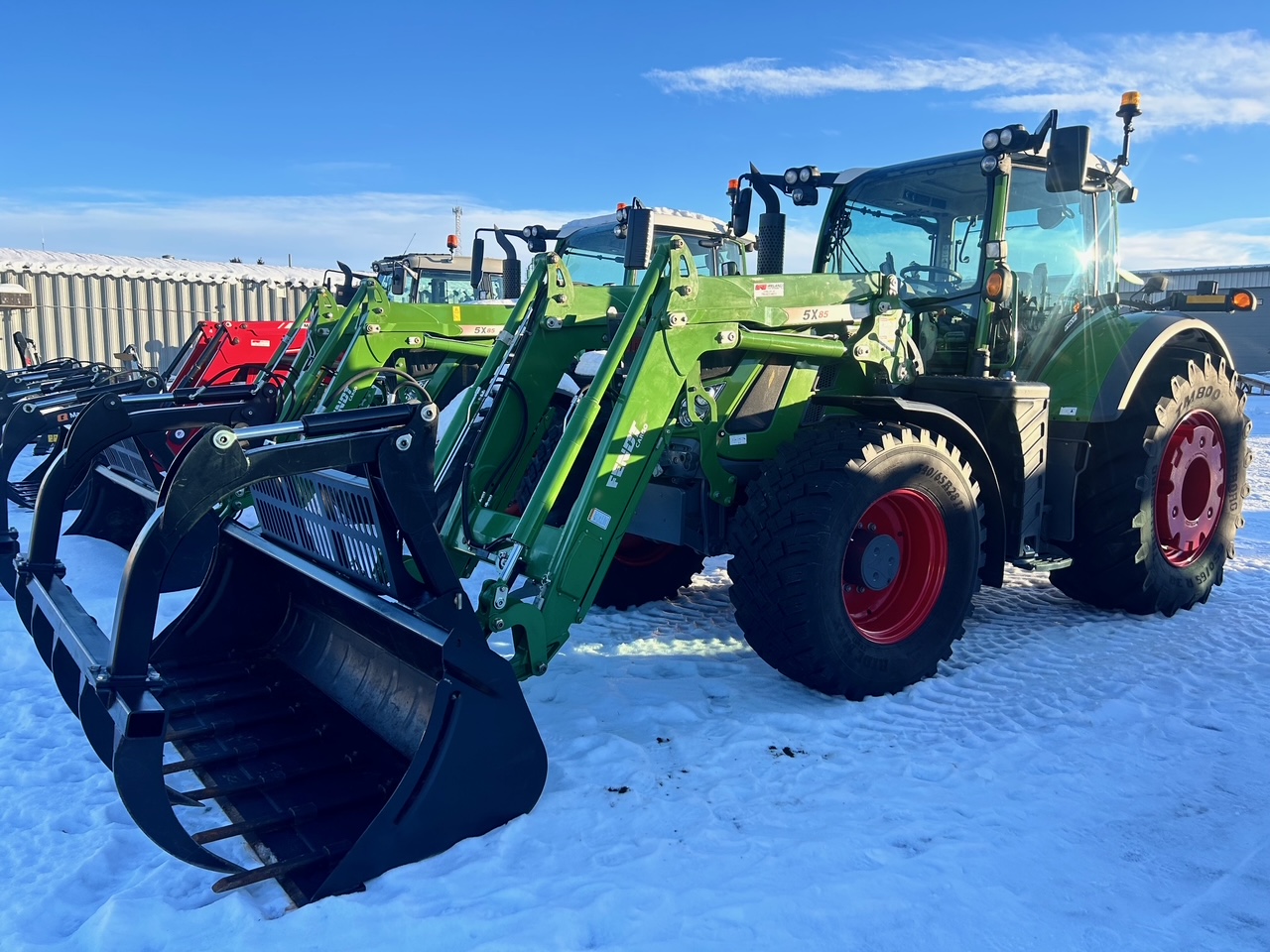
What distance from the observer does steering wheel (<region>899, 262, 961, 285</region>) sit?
516cm

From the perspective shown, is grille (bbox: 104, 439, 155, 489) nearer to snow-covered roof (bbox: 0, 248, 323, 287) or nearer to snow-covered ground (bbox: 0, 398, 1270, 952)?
snow-covered ground (bbox: 0, 398, 1270, 952)

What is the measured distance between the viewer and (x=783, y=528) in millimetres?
3869

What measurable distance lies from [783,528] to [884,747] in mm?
923

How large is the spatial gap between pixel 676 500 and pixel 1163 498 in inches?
120

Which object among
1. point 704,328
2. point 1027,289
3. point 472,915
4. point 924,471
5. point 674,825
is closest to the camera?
point 472,915

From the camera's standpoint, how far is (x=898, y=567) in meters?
4.35

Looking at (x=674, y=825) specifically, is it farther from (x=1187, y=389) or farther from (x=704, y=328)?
(x=1187, y=389)

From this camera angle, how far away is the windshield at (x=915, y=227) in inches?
203

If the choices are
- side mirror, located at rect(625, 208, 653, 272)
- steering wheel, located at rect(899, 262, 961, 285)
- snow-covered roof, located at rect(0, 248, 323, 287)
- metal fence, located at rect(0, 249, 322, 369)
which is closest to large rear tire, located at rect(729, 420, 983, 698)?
side mirror, located at rect(625, 208, 653, 272)

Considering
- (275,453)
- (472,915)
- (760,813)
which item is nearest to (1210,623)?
(760,813)

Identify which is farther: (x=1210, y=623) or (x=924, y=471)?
(x=1210, y=623)

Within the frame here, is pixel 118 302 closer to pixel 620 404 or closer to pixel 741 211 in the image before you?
pixel 741 211

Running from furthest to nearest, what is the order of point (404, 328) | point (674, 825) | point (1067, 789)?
point (404, 328), point (1067, 789), point (674, 825)

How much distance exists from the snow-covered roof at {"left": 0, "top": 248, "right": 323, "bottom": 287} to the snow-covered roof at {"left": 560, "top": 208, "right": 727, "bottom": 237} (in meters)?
13.0
